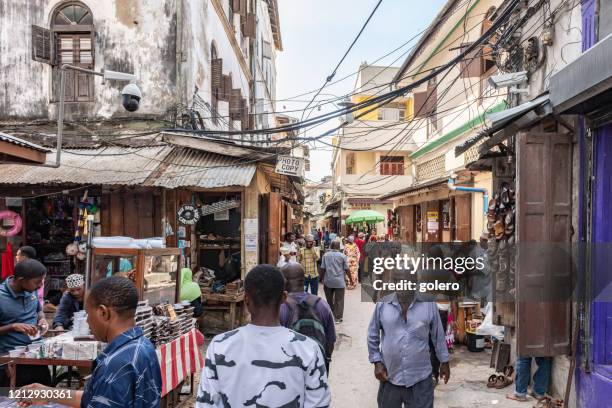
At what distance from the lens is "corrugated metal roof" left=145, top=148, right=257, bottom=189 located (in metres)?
8.67

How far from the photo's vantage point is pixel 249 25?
1775 cm

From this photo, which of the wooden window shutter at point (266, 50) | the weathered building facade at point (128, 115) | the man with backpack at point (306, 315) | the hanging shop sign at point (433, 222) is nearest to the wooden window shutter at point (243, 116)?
the weathered building facade at point (128, 115)

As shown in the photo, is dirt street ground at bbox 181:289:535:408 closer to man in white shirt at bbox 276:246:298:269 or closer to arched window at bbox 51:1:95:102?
man in white shirt at bbox 276:246:298:269

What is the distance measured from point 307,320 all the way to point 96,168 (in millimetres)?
6809

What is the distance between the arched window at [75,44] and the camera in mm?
10742

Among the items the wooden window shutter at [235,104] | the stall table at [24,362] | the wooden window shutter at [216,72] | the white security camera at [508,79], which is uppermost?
the wooden window shutter at [216,72]

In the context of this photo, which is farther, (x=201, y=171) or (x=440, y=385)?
(x=201, y=171)

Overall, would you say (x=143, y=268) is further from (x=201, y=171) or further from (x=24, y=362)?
(x=201, y=171)

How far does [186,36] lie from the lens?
1073 cm

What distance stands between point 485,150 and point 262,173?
5694 millimetres

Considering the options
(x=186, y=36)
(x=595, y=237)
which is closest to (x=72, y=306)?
(x=595, y=237)

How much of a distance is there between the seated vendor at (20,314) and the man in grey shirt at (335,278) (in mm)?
6173

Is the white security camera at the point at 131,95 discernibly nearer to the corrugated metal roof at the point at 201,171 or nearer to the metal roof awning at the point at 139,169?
the metal roof awning at the point at 139,169

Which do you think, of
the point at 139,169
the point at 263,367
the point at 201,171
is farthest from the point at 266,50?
the point at 263,367
